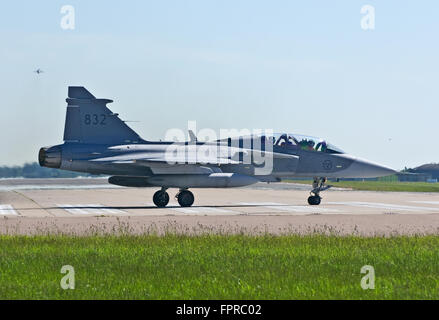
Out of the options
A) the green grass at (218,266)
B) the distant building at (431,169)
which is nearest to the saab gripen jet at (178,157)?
the green grass at (218,266)

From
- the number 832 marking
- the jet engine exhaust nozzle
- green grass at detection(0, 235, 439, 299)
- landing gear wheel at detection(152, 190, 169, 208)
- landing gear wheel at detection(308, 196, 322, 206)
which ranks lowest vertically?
landing gear wheel at detection(308, 196, 322, 206)

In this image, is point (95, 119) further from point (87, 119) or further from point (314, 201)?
point (314, 201)

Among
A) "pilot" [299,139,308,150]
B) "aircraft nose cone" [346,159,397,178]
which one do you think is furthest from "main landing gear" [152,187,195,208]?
"aircraft nose cone" [346,159,397,178]

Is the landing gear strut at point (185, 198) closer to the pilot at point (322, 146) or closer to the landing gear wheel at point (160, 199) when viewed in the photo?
the landing gear wheel at point (160, 199)

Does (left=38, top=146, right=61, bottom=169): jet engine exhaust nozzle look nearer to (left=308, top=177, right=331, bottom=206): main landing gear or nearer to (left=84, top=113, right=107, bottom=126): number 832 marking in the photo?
(left=84, top=113, right=107, bottom=126): number 832 marking

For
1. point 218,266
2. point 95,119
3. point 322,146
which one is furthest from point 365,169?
point 218,266

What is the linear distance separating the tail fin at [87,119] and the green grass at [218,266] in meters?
11.6

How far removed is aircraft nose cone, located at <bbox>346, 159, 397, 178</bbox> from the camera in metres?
29.4

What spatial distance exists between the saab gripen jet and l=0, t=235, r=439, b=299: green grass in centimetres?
1120

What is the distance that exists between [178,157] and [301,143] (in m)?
5.68

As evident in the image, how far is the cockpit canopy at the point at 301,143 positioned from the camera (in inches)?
1111

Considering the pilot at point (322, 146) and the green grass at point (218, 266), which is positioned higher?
the pilot at point (322, 146)
